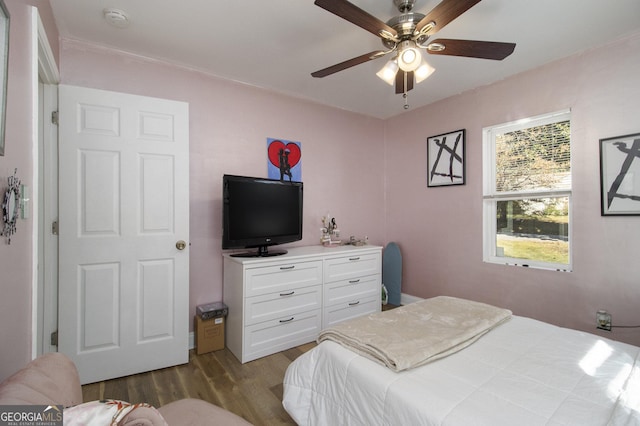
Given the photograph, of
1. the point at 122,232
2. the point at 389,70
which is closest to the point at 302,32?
the point at 389,70

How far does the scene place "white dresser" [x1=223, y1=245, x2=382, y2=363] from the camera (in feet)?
7.86

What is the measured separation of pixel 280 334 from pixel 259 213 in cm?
108

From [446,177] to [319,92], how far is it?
5.61 ft

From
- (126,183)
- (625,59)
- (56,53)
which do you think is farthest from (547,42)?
(56,53)

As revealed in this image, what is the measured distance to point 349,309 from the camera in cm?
302

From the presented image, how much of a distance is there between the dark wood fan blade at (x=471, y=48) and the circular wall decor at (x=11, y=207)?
205 cm

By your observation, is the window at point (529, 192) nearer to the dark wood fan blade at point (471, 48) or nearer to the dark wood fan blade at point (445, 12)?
the dark wood fan blade at point (471, 48)

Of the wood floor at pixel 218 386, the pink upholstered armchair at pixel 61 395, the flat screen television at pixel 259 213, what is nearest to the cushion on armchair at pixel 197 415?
the pink upholstered armchair at pixel 61 395

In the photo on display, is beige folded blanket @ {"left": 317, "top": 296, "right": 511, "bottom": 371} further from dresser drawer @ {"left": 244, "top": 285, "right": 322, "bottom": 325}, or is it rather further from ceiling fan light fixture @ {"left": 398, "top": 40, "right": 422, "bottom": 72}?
ceiling fan light fixture @ {"left": 398, "top": 40, "right": 422, "bottom": 72}

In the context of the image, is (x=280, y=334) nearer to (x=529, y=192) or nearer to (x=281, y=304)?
(x=281, y=304)

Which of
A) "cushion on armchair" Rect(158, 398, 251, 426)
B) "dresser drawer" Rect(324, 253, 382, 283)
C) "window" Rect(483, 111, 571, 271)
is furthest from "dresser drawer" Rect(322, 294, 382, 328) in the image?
"cushion on armchair" Rect(158, 398, 251, 426)

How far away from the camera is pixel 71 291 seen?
2.04 m

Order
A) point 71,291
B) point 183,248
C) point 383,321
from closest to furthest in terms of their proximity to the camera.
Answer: point 383,321
point 71,291
point 183,248

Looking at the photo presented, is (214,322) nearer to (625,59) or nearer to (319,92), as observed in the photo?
(319,92)
